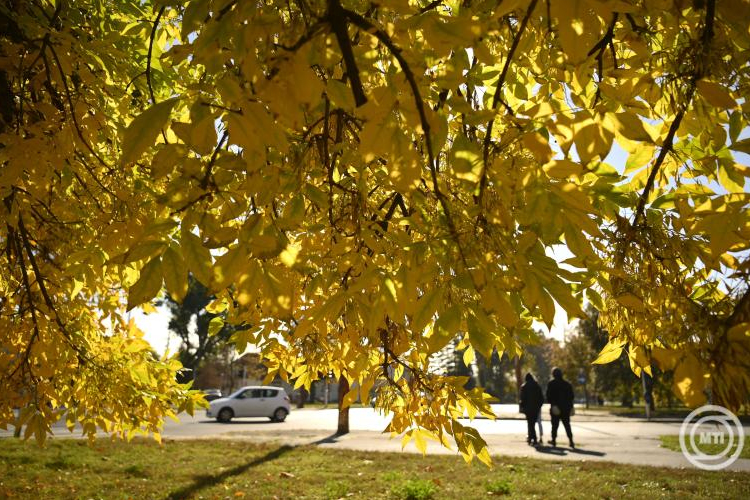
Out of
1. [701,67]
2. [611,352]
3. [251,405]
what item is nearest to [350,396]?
[611,352]

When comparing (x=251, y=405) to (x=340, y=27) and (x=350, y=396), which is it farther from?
(x=340, y=27)

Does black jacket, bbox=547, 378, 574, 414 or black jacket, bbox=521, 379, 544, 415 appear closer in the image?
black jacket, bbox=547, 378, 574, 414

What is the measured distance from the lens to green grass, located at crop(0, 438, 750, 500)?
6.34 metres

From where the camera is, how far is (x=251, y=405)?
76.1 ft

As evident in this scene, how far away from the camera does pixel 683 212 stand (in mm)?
1595

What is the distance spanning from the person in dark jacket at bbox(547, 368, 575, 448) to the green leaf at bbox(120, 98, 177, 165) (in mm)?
10883

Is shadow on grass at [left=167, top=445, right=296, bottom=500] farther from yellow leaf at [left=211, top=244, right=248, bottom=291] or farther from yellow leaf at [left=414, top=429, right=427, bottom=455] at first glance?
yellow leaf at [left=211, top=244, right=248, bottom=291]

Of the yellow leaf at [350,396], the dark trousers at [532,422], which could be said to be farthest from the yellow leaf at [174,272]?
the dark trousers at [532,422]

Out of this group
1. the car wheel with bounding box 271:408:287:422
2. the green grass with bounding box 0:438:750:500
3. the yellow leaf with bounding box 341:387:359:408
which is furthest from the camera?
the car wheel with bounding box 271:408:287:422

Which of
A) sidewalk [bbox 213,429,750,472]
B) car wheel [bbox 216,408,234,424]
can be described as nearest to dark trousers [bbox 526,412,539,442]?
sidewalk [bbox 213,429,750,472]

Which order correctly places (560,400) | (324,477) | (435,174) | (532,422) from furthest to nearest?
1. (532,422)
2. (560,400)
3. (324,477)
4. (435,174)

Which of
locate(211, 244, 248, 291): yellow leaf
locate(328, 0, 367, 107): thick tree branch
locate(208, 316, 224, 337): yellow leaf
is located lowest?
locate(208, 316, 224, 337): yellow leaf

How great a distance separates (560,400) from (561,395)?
0.12 m

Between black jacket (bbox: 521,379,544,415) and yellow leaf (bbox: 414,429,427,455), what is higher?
yellow leaf (bbox: 414,429,427,455)
